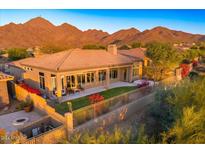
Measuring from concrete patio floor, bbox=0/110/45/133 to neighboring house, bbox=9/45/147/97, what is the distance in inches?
103

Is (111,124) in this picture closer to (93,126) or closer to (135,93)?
(93,126)

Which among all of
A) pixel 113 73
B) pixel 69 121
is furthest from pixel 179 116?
pixel 113 73

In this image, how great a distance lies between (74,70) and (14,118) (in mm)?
6056

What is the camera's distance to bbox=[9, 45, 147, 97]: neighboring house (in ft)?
46.5

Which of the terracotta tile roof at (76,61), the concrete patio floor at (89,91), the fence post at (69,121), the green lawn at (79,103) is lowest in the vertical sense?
the green lawn at (79,103)

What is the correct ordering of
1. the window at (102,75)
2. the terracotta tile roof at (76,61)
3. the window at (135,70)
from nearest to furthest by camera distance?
1. the terracotta tile roof at (76,61)
2. the window at (102,75)
3. the window at (135,70)

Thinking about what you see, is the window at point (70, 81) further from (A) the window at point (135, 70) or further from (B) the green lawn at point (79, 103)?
(A) the window at point (135, 70)

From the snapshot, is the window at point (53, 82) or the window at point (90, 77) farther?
the window at point (90, 77)

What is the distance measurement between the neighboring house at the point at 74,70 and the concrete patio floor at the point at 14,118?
2628 mm

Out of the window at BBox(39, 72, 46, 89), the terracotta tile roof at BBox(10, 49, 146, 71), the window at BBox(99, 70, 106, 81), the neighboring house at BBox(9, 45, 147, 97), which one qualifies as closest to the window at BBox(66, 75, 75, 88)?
the neighboring house at BBox(9, 45, 147, 97)

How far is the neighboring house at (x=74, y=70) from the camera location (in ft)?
46.5

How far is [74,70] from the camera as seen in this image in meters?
14.6

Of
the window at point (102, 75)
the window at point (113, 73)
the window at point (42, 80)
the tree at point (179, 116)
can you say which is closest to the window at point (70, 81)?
the window at point (42, 80)

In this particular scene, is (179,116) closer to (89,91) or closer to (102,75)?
(89,91)
